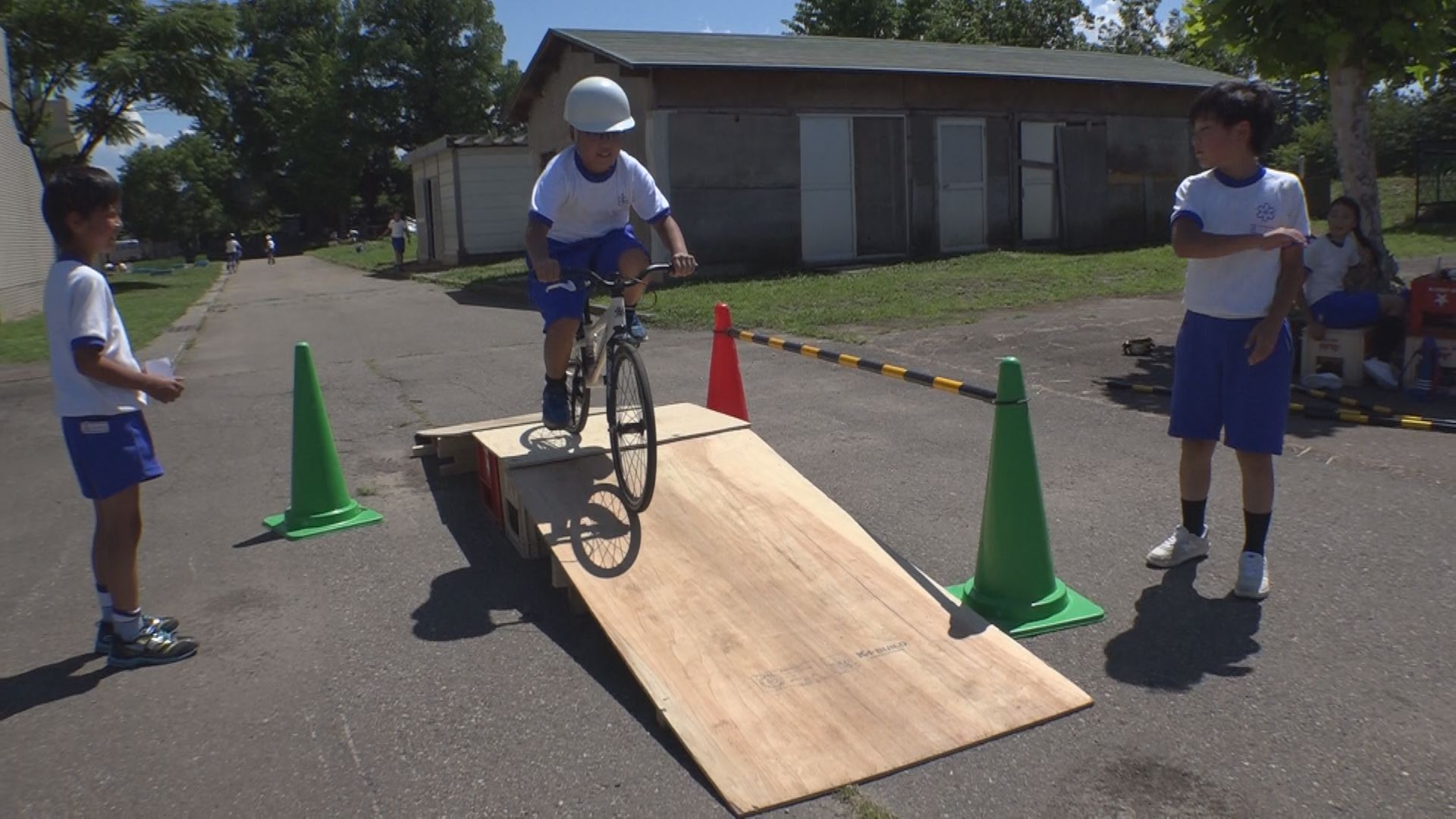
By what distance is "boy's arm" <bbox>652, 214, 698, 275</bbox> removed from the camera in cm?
541

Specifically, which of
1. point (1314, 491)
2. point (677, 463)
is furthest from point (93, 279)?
point (1314, 491)

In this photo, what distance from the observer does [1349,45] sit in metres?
10.0

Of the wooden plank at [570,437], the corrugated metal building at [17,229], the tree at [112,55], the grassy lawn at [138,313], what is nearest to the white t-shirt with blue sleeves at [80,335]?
the wooden plank at [570,437]

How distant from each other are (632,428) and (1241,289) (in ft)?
9.09

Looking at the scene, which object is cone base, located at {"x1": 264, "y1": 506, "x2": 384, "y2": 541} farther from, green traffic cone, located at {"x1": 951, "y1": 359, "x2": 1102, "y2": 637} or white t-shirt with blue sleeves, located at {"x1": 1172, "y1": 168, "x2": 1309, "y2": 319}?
white t-shirt with blue sleeves, located at {"x1": 1172, "y1": 168, "x2": 1309, "y2": 319}

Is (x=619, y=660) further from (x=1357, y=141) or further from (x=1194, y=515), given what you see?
(x=1357, y=141)

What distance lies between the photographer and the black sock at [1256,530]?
4.60 meters

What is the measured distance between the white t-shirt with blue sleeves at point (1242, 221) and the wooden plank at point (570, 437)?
2.75 meters

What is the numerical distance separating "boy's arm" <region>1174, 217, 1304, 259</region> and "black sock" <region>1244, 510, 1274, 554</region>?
109 centimetres

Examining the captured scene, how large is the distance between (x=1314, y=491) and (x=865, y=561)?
295cm

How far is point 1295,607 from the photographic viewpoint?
176 inches

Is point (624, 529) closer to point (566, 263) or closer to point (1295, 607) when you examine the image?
point (566, 263)

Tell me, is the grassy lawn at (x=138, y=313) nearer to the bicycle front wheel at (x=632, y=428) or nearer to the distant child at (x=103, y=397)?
the distant child at (x=103, y=397)

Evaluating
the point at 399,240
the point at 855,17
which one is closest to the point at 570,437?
the point at 399,240
